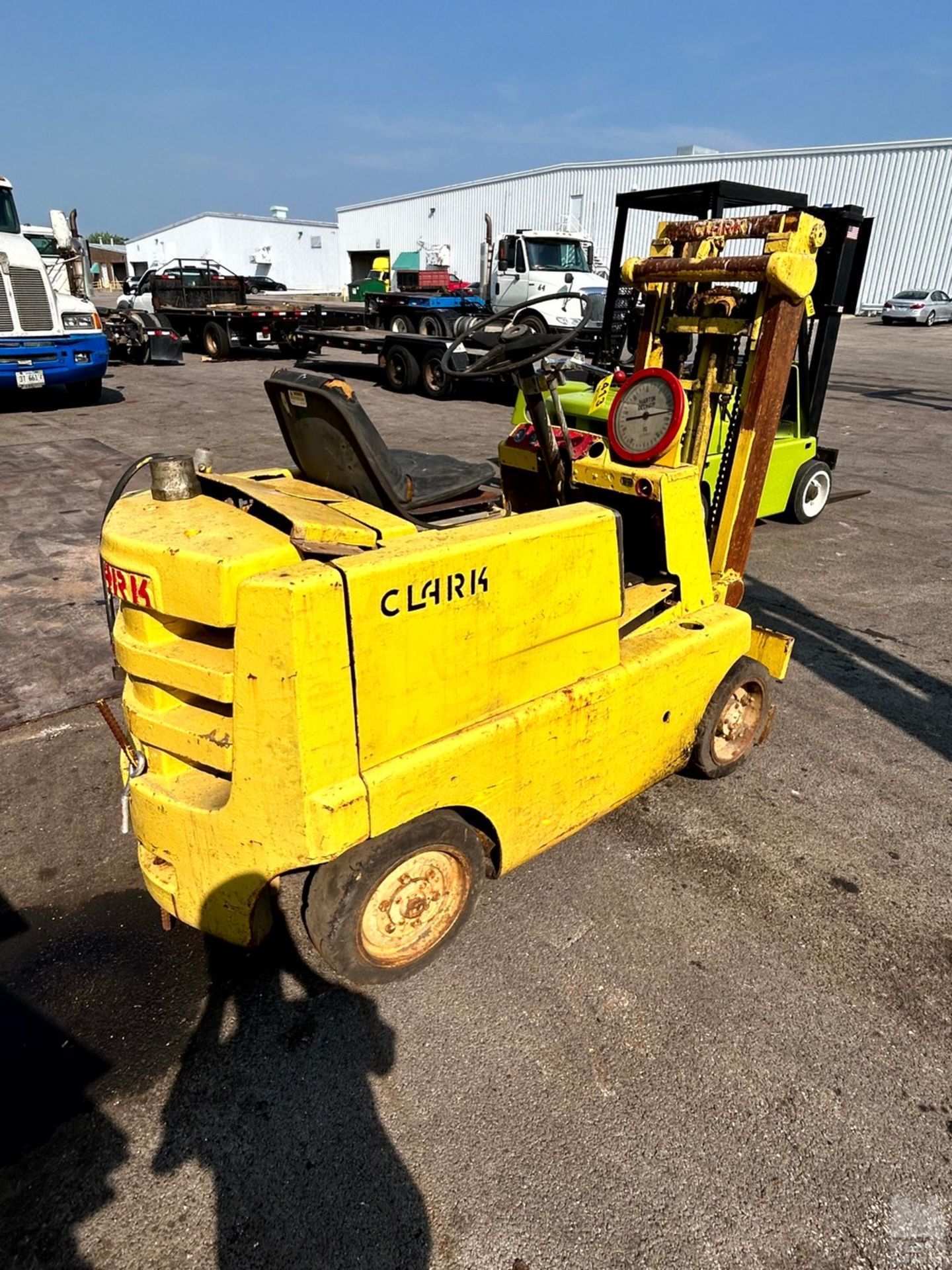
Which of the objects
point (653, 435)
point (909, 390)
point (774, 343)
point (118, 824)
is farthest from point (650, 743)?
point (909, 390)

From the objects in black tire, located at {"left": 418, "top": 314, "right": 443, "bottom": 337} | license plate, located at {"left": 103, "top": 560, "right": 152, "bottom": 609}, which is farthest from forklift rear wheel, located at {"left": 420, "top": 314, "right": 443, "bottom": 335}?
license plate, located at {"left": 103, "top": 560, "right": 152, "bottom": 609}

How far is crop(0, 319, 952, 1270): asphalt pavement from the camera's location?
1.89 m

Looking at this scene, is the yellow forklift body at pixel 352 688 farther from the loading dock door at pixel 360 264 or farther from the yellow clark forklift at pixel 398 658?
the loading dock door at pixel 360 264

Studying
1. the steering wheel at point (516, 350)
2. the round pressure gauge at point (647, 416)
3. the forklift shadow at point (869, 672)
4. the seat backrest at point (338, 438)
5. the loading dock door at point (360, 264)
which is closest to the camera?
the seat backrest at point (338, 438)

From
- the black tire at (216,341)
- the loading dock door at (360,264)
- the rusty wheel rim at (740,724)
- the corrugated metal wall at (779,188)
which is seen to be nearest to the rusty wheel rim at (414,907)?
the rusty wheel rim at (740,724)

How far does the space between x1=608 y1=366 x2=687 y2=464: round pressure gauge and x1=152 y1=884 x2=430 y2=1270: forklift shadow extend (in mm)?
2358

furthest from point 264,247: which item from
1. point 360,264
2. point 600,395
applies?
point 600,395

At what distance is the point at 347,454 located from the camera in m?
2.81

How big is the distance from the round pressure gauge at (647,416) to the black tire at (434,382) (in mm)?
10920

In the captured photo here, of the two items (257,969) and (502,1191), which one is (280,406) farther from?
(502,1191)

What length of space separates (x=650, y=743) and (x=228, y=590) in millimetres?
1745

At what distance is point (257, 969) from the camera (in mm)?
2584

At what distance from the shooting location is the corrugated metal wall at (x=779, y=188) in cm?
3312

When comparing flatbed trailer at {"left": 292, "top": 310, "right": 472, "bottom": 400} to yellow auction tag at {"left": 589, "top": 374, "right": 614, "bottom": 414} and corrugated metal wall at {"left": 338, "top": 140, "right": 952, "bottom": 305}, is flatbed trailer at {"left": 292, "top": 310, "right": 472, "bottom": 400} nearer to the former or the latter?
yellow auction tag at {"left": 589, "top": 374, "right": 614, "bottom": 414}
